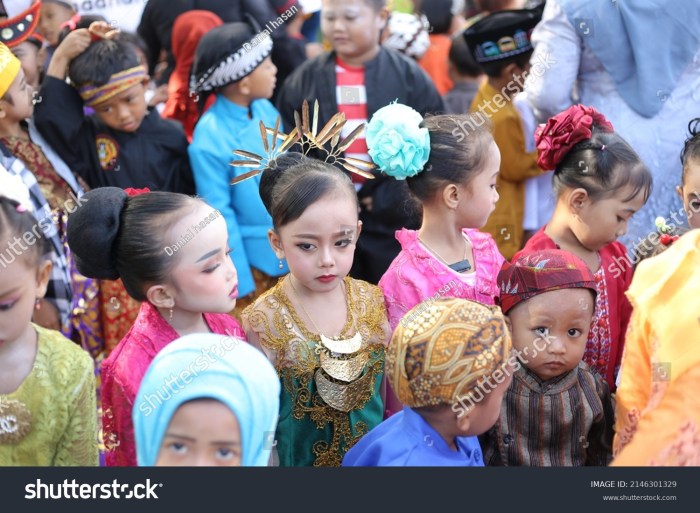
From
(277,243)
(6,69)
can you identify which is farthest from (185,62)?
(277,243)

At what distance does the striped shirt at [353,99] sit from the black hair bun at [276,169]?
1.54 m

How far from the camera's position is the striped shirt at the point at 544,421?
2.90 m

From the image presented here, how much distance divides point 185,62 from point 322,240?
2683mm

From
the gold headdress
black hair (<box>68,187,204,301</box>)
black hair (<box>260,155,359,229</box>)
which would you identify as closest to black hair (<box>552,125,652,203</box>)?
the gold headdress

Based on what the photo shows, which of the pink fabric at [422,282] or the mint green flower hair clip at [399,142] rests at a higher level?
the mint green flower hair clip at [399,142]

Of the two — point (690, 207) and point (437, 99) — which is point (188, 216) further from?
point (437, 99)

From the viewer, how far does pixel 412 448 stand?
252 centimetres

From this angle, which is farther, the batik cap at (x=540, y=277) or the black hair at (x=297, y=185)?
the black hair at (x=297, y=185)

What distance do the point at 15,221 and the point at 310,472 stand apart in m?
1.08

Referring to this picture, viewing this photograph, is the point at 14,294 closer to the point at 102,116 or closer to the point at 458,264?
the point at 458,264

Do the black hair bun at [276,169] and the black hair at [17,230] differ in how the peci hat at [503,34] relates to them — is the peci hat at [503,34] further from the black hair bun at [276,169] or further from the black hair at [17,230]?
the black hair at [17,230]

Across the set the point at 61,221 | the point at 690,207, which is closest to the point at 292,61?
the point at 61,221

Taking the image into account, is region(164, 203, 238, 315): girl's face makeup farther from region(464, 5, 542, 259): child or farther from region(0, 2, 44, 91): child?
region(464, 5, 542, 259): child

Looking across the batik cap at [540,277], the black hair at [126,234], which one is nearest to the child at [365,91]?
the batik cap at [540,277]
